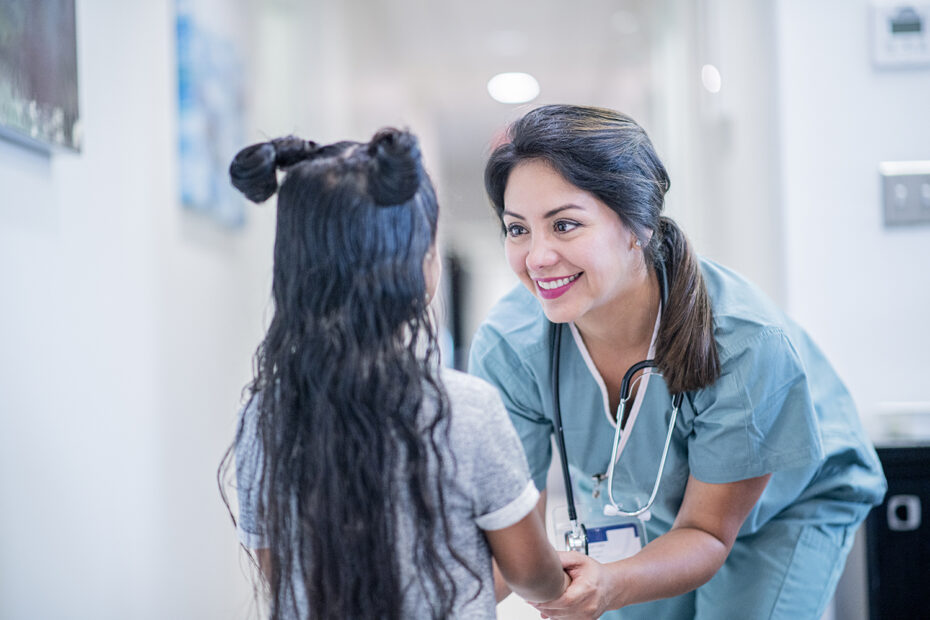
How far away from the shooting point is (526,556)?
0.92 metres

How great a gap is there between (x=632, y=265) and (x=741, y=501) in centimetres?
38

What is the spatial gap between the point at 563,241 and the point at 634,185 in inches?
5.1

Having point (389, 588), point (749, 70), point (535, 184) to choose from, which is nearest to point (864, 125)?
point (749, 70)

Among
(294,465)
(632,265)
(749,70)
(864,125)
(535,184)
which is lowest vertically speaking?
(294,465)

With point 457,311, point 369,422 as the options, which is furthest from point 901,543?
point 457,311

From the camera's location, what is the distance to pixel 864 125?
1973 millimetres

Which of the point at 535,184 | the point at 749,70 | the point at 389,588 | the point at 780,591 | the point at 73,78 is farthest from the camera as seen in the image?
the point at 749,70

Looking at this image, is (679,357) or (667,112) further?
(667,112)

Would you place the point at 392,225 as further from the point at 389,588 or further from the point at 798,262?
the point at 798,262

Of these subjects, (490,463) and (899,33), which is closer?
A: (490,463)

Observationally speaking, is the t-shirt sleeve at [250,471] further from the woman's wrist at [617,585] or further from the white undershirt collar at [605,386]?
the white undershirt collar at [605,386]

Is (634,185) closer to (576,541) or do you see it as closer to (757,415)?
(757,415)

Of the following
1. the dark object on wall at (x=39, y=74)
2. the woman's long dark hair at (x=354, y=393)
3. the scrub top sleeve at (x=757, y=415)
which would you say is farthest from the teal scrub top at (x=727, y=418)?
the dark object on wall at (x=39, y=74)

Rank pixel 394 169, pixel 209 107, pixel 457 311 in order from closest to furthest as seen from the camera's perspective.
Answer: pixel 394 169
pixel 209 107
pixel 457 311
